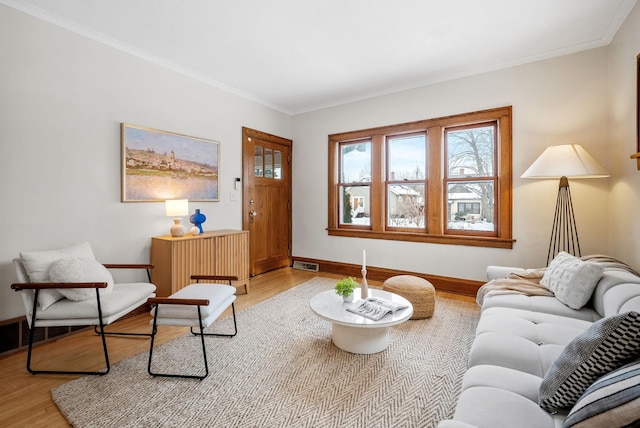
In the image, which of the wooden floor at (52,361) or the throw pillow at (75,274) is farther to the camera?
the throw pillow at (75,274)


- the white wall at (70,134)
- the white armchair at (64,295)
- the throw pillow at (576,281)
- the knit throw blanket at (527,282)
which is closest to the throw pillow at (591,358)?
the throw pillow at (576,281)

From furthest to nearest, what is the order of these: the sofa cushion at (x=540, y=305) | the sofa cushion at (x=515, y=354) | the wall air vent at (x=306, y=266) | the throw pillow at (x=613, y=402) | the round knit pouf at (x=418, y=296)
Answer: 1. the wall air vent at (x=306, y=266)
2. the round knit pouf at (x=418, y=296)
3. the sofa cushion at (x=540, y=305)
4. the sofa cushion at (x=515, y=354)
5. the throw pillow at (x=613, y=402)

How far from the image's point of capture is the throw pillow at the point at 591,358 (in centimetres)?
97

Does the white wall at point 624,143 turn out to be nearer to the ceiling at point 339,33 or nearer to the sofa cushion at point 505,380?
the ceiling at point 339,33

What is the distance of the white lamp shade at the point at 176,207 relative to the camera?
11.0ft

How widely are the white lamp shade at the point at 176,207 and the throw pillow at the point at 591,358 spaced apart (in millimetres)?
3416

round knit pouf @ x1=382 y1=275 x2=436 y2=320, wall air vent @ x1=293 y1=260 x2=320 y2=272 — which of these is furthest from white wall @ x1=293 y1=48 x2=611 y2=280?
round knit pouf @ x1=382 y1=275 x2=436 y2=320

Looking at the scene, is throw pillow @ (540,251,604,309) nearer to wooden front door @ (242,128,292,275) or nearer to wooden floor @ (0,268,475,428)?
wooden floor @ (0,268,475,428)

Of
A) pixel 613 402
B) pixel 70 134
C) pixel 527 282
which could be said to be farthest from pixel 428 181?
pixel 70 134

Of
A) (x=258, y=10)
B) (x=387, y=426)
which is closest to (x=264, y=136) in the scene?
(x=258, y=10)

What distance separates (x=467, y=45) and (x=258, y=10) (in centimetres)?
219

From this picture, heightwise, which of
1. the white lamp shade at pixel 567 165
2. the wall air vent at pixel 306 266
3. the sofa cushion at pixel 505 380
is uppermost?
the white lamp shade at pixel 567 165

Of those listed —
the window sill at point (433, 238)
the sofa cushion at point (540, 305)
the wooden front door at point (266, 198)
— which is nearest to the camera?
the sofa cushion at point (540, 305)

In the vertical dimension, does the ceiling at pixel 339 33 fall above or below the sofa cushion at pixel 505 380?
above
